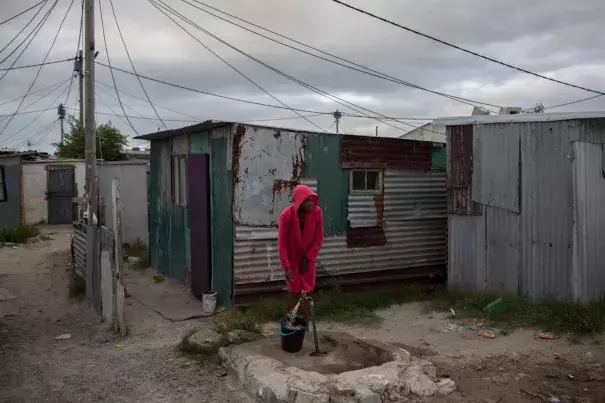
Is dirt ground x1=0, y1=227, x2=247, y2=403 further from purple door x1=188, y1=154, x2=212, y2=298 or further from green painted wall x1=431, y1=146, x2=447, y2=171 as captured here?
green painted wall x1=431, y1=146, x2=447, y2=171

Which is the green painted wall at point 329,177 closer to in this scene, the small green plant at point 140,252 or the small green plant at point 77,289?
the small green plant at point 77,289

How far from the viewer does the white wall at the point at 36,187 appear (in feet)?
62.7

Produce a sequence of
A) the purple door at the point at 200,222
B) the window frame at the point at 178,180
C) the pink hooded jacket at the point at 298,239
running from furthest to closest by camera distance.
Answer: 1. the window frame at the point at 178,180
2. the purple door at the point at 200,222
3. the pink hooded jacket at the point at 298,239

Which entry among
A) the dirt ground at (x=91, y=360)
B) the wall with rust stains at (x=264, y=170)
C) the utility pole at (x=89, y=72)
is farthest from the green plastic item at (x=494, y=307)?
the utility pole at (x=89, y=72)

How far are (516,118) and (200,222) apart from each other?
4921 mm

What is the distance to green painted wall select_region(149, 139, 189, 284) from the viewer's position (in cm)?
1014

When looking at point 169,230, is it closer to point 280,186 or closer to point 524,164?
point 280,186

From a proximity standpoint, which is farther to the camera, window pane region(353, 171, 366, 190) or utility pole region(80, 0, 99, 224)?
utility pole region(80, 0, 99, 224)

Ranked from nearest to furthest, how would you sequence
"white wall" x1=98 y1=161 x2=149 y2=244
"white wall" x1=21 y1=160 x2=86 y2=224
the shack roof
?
1. the shack roof
2. "white wall" x1=98 y1=161 x2=149 y2=244
3. "white wall" x1=21 y1=160 x2=86 y2=224

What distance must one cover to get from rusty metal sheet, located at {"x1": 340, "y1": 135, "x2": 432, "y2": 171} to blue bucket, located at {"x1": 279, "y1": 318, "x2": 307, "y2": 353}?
139 inches

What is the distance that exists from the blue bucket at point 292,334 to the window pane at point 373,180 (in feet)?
12.1

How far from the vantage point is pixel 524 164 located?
302 inches

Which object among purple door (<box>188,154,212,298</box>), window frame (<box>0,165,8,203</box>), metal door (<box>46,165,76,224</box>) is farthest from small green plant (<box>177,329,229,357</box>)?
metal door (<box>46,165,76,224</box>)

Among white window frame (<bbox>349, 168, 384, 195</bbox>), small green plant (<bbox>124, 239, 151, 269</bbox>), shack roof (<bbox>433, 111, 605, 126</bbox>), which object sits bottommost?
small green plant (<bbox>124, 239, 151, 269</bbox>)
